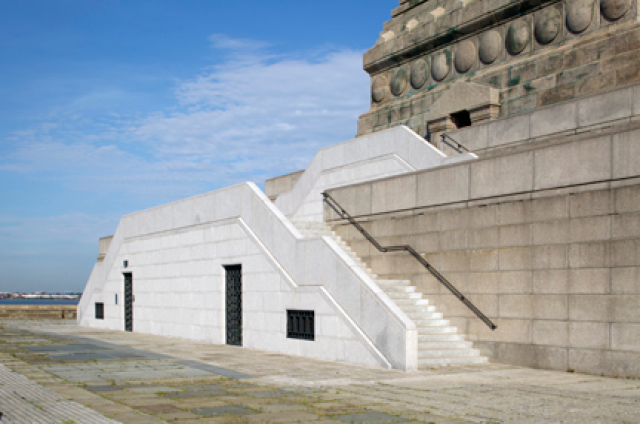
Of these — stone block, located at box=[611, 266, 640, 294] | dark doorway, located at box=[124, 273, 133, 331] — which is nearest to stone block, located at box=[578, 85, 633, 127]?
stone block, located at box=[611, 266, 640, 294]

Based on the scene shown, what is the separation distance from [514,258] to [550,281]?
90cm

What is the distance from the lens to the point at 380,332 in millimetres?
12336

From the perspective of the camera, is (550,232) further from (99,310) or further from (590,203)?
(99,310)

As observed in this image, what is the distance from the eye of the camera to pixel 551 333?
1185 cm

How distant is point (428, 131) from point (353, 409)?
14.4m

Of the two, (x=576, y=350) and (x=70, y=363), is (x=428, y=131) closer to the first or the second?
(x=576, y=350)

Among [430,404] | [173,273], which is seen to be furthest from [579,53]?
[173,273]

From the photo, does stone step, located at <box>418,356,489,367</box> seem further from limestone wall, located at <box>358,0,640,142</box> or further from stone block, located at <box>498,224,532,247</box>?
limestone wall, located at <box>358,0,640,142</box>

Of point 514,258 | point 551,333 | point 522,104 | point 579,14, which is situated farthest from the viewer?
point 522,104

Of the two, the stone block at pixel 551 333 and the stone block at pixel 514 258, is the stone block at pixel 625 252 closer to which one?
the stone block at pixel 551 333

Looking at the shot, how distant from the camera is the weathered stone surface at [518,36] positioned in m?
19.1

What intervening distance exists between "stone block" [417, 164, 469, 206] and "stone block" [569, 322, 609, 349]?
3616mm

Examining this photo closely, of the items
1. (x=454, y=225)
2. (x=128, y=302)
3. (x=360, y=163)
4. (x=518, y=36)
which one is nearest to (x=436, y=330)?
(x=454, y=225)

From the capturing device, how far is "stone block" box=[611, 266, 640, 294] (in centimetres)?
1066
